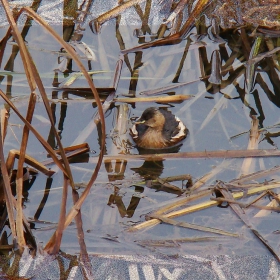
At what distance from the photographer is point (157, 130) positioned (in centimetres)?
573

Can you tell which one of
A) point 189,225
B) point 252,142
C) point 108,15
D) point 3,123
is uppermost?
point 108,15

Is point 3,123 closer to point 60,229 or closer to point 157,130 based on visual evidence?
point 60,229

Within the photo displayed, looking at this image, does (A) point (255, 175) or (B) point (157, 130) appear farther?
(B) point (157, 130)

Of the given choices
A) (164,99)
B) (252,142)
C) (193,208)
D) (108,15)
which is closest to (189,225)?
(193,208)

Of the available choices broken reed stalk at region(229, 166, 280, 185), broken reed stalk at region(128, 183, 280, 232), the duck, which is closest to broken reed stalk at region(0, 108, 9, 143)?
broken reed stalk at region(128, 183, 280, 232)

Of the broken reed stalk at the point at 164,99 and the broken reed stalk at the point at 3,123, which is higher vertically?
the broken reed stalk at the point at 3,123

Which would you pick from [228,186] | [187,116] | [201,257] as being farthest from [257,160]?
[201,257]

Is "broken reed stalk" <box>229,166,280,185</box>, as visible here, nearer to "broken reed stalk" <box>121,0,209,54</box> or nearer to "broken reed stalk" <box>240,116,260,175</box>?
"broken reed stalk" <box>240,116,260,175</box>

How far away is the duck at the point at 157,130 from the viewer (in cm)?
569

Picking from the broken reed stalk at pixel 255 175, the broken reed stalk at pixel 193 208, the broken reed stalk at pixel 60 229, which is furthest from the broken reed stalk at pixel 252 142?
the broken reed stalk at pixel 60 229

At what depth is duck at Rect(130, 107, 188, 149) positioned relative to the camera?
569cm

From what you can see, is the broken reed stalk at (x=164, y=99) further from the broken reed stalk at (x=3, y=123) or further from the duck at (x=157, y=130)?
the broken reed stalk at (x=3, y=123)

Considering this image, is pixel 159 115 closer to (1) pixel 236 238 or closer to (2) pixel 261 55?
(2) pixel 261 55

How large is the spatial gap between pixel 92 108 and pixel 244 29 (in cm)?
198
